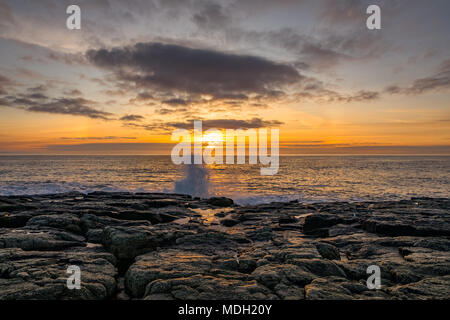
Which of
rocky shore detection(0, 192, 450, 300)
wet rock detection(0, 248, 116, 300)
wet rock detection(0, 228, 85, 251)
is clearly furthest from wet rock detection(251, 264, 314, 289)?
wet rock detection(0, 228, 85, 251)

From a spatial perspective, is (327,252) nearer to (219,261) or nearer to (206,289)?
(219,261)

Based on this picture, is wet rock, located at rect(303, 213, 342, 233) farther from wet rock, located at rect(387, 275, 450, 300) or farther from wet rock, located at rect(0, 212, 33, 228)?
wet rock, located at rect(0, 212, 33, 228)

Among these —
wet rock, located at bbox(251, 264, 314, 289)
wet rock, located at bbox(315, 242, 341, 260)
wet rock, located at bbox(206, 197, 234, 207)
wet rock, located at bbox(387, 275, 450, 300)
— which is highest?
wet rock, located at bbox(387, 275, 450, 300)

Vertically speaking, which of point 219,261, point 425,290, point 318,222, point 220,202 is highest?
point 425,290

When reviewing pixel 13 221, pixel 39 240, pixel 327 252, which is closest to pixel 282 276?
pixel 327 252

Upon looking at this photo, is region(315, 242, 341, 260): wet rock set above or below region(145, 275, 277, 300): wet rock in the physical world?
below

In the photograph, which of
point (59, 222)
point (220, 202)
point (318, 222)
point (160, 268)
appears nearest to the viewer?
point (160, 268)

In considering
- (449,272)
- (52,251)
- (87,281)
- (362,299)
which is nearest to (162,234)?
(52,251)

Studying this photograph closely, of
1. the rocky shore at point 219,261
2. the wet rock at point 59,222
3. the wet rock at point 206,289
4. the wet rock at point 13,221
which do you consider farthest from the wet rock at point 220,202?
the wet rock at point 206,289

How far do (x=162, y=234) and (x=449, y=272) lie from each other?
10.6m

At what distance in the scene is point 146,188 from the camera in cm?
4966

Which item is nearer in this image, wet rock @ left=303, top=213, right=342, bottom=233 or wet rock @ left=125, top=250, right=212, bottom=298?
wet rock @ left=125, top=250, right=212, bottom=298

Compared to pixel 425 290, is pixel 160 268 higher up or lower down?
lower down
